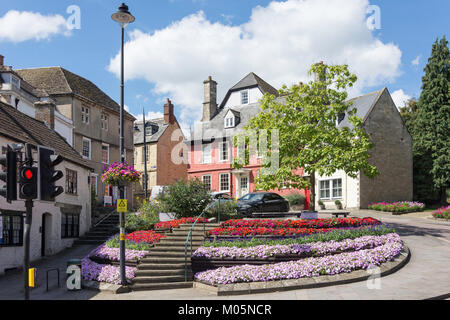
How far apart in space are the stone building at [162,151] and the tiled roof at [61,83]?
24.4 feet

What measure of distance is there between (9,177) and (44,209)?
12950 millimetres

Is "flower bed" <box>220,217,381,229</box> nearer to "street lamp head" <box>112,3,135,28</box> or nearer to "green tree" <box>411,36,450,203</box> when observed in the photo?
"street lamp head" <box>112,3,135,28</box>

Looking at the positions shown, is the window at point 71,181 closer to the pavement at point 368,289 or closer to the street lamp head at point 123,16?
the pavement at point 368,289

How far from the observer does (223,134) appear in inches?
1651

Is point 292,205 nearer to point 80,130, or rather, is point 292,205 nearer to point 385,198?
point 385,198

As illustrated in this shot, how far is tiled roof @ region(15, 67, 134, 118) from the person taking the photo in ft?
Result: 112

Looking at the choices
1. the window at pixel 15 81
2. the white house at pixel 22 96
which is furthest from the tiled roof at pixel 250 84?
the window at pixel 15 81

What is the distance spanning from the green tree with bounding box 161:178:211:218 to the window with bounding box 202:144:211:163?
69.2 ft

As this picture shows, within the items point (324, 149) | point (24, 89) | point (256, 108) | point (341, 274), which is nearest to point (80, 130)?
point (24, 89)

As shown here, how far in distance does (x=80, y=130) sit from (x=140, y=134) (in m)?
15.2

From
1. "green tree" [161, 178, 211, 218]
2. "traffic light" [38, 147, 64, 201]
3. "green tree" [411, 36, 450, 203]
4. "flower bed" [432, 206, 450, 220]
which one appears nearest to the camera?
"traffic light" [38, 147, 64, 201]

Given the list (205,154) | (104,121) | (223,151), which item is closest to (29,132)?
(104,121)

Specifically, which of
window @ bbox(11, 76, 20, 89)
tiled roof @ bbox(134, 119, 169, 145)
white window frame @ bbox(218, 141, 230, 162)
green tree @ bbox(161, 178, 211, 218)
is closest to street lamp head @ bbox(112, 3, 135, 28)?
green tree @ bbox(161, 178, 211, 218)

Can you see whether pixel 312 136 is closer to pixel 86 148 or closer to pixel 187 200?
pixel 187 200
